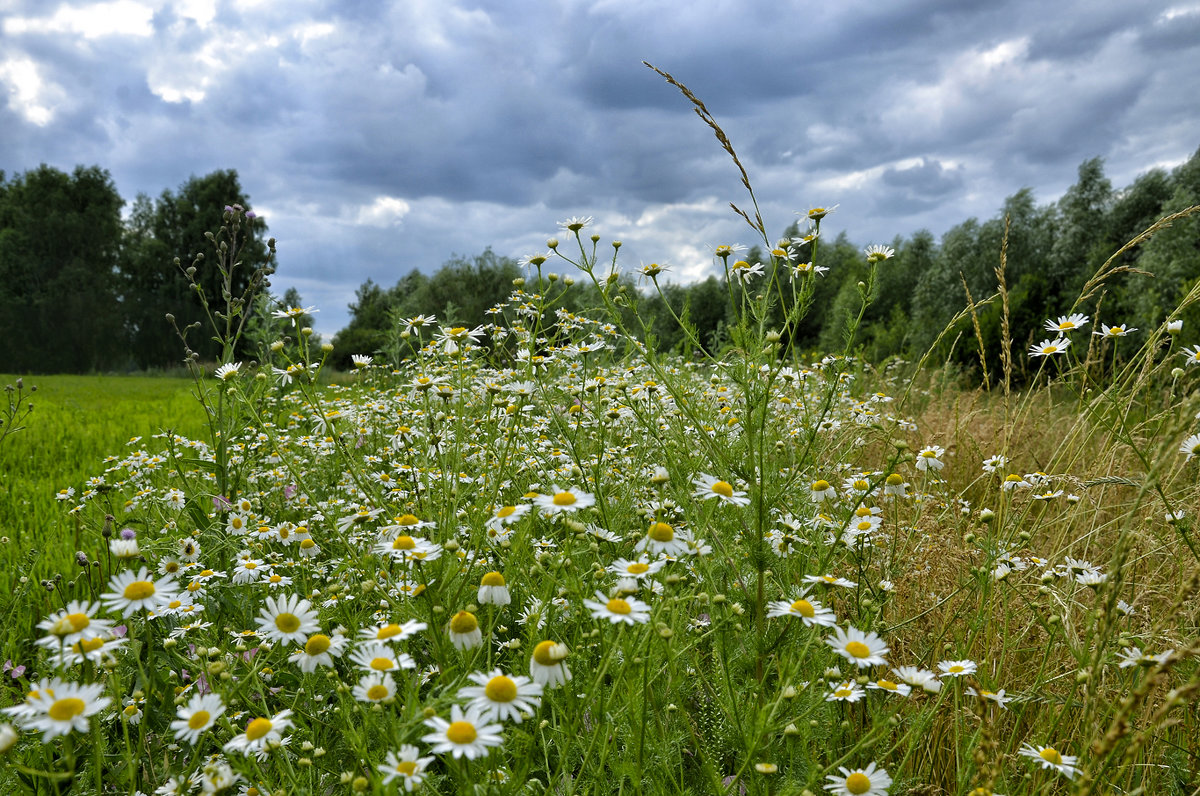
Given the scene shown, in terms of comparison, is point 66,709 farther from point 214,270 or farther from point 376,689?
point 214,270

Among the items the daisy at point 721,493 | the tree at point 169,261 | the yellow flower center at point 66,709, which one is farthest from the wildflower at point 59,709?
the tree at point 169,261

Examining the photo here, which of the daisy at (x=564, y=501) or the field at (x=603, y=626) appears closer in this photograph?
the field at (x=603, y=626)

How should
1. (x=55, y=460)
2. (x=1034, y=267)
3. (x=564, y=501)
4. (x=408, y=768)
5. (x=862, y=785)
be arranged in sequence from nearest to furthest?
1. (x=408, y=768)
2. (x=862, y=785)
3. (x=564, y=501)
4. (x=55, y=460)
5. (x=1034, y=267)

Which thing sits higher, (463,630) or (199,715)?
(463,630)

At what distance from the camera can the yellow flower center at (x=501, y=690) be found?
112cm

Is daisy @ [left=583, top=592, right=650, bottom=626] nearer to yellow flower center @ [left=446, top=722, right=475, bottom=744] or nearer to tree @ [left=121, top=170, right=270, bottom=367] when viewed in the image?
yellow flower center @ [left=446, top=722, right=475, bottom=744]

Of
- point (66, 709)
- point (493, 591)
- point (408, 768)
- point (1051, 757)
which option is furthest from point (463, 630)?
point (1051, 757)

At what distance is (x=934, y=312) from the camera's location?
26.9 meters

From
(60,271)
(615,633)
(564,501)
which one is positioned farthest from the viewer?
(60,271)

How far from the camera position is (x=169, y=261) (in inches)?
1261

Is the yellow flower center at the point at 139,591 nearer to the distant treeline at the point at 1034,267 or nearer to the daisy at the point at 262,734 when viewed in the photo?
the daisy at the point at 262,734

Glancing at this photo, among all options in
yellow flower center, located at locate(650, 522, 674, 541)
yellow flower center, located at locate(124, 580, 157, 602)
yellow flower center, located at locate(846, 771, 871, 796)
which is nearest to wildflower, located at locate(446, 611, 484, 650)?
yellow flower center, located at locate(650, 522, 674, 541)

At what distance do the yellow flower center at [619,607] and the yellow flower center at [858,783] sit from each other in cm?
57

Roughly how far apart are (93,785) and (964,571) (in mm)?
2952
